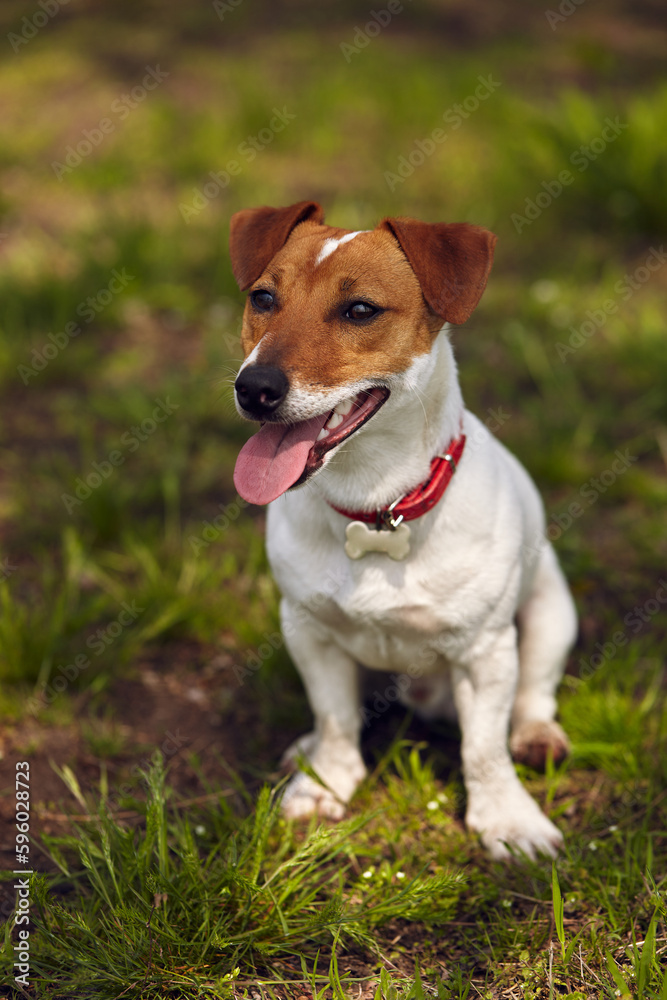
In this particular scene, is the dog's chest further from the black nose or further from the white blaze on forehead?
the white blaze on forehead

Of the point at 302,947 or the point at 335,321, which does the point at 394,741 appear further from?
the point at 335,321

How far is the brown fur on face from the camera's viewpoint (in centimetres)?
240

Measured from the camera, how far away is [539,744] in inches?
123

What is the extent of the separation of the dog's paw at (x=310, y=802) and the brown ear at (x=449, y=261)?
5.21 ft

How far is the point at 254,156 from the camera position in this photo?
7.18 metres

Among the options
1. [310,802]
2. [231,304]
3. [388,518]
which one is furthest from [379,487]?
[231,304]

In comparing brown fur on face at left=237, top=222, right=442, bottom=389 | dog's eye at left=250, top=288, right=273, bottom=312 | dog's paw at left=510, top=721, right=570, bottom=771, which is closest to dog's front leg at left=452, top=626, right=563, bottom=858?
dog's paw at left=510, top=721, right=570, bottom=771

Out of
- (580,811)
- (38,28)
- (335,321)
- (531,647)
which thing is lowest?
(580,811)

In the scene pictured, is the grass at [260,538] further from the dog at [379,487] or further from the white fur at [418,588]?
the dog at [379,487]

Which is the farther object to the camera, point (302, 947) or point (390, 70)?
point (390, 70)

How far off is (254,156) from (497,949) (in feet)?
20.6

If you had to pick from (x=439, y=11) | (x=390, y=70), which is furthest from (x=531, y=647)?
(x=439, y=11)

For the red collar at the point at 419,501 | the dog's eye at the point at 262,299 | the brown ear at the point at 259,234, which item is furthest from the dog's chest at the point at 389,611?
the brown ear at the point at 259,234

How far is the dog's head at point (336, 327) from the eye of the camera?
7.73 feet
